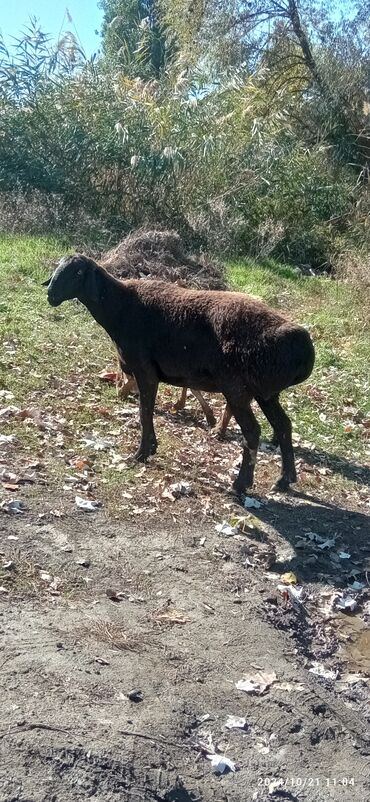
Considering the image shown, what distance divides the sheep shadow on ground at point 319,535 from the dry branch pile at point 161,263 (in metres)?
5.72

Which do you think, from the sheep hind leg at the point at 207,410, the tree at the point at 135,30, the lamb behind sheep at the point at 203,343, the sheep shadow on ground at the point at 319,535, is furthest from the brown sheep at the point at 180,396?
the tree at the point at 135,30

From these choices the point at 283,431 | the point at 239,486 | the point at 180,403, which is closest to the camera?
the point at 239,486

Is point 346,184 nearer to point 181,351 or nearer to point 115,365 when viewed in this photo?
point 115,365

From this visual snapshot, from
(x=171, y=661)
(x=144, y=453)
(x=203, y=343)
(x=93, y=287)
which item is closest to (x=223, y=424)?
(x=144, y=453)

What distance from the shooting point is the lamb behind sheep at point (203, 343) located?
23.6 ft

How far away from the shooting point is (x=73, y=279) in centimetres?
812

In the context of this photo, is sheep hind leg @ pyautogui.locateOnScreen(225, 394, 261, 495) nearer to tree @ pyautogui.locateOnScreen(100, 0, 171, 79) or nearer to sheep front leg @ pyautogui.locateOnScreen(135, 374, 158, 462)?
sheep front leg @ pyautogui.locateOnScreen(135, 374, 158, 462)

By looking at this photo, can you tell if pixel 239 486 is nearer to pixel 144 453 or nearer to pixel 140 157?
pixel 144 453

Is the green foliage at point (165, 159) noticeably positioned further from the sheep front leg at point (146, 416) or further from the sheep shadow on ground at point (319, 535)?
the sheep shadow on ground at point (319, 535)

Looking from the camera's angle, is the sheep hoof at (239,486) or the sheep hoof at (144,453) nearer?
the sheep hoof at (239,486)

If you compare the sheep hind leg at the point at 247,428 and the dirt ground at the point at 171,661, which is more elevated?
the sheep hind leg at the point at 247,428

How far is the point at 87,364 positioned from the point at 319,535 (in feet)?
13.7

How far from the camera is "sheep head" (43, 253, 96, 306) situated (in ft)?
26.6

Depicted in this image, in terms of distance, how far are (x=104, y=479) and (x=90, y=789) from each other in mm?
3727
